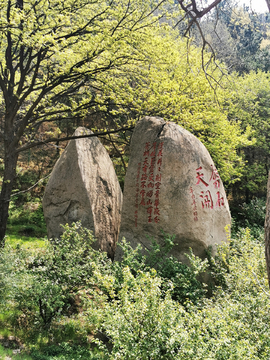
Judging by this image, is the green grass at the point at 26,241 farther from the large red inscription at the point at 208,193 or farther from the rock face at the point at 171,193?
the large red inscription at the point at 208,193

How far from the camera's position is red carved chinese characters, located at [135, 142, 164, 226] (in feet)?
21.9

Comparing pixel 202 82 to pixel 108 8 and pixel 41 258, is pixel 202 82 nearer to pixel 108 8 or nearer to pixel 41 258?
pixel 108 8

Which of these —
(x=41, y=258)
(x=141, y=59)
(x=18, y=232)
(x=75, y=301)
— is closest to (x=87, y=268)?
(x=41, y=258)

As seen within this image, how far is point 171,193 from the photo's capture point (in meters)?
6.60

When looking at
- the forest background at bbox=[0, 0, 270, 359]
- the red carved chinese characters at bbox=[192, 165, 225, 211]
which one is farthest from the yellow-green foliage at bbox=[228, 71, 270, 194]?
the red carved chinese characters at bbox=[192, 165, 225, 211]

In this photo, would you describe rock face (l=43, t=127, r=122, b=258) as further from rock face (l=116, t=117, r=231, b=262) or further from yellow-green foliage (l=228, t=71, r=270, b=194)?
yellow-green foliage (l=228, t=71, r=270, b=194)

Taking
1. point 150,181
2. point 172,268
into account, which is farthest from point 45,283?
point 150,181

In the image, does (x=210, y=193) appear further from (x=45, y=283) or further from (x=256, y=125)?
(x=256, y=125)

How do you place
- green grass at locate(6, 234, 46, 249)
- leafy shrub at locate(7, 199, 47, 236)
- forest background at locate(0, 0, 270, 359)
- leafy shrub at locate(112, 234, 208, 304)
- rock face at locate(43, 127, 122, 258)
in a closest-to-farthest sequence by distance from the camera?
leafy shrub at locate(112, 234, 208, 304), forest background at locate(0, 0, 270, 359), rock face at locate(43, 127, 122, 258), green grass at locate(6, 234, 46, 249), leafy shrub at locate(7, 199, 47, 236)

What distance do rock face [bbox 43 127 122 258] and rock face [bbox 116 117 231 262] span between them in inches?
39.1

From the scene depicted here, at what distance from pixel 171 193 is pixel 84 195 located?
2.34 metres

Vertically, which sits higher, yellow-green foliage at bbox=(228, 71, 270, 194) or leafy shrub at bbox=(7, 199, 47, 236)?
yellow-green foliage at bbox=(228, 71, 270, 194)

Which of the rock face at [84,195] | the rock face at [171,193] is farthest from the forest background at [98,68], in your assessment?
the rock face at [171,193]

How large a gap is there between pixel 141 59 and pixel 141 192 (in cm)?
319
